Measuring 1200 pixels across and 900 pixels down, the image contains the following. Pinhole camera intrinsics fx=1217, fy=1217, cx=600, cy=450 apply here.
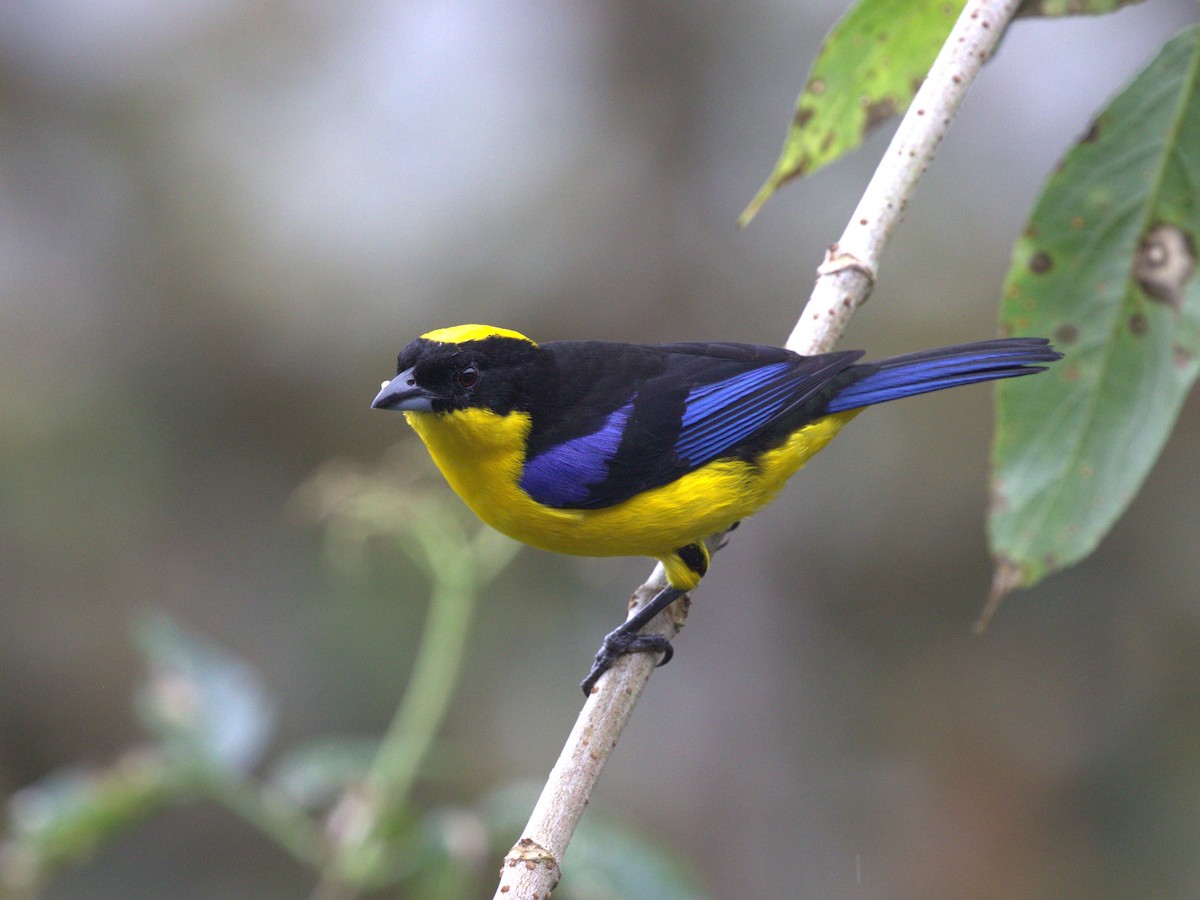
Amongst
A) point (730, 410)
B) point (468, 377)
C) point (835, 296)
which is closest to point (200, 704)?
point (468, 377)

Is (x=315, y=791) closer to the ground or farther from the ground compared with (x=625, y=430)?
closer to the ground

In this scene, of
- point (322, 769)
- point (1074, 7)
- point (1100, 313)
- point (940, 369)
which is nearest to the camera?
point (1100, 313)

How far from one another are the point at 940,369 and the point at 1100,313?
0.64m

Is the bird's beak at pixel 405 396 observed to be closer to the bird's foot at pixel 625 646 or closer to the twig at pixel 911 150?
the bird's foot at pixel 625 646

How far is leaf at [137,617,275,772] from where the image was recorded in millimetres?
2826

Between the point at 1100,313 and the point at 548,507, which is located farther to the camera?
the point at 548,507

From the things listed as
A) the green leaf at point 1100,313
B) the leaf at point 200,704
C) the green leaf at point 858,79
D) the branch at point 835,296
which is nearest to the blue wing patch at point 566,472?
the branch at point 835,296

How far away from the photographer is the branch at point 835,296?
208 centimetres

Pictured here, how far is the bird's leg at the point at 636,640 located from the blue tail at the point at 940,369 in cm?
67

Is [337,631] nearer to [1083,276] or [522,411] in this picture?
[522,411]

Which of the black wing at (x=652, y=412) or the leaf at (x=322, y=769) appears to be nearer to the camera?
the leaf at (x=322, y=769)

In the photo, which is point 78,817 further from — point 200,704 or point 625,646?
point 625,646

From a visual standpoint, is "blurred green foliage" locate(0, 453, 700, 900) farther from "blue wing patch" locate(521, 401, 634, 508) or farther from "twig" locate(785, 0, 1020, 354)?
A: "twig" locate(785, 0, 1020, 354)

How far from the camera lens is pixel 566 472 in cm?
306
